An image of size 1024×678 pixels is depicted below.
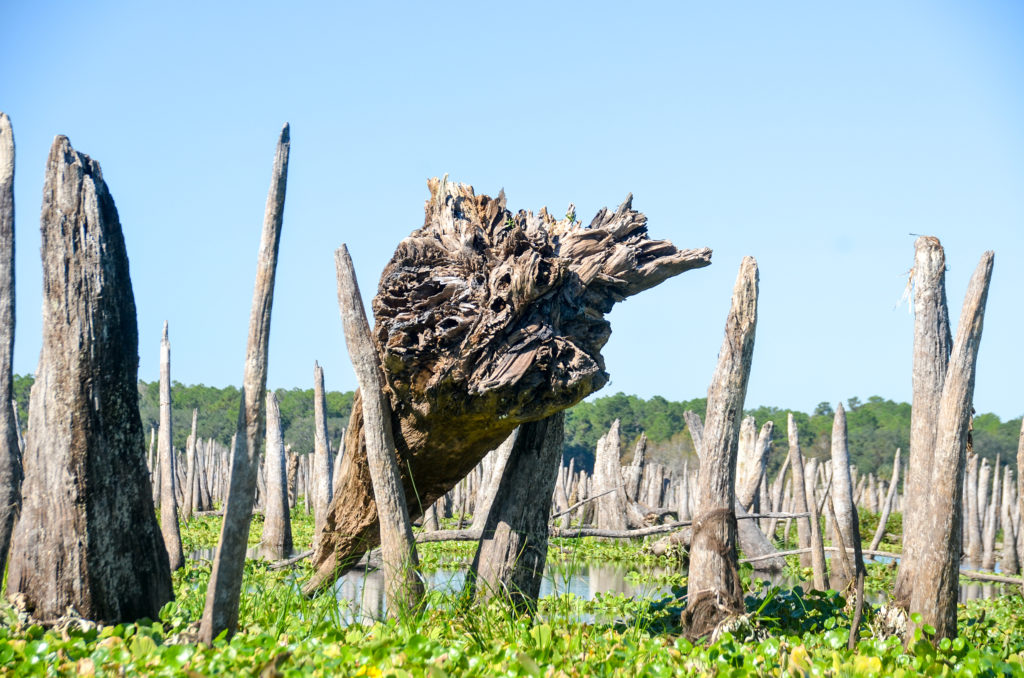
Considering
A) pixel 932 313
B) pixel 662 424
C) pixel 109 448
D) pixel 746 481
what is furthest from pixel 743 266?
pixel 662 424

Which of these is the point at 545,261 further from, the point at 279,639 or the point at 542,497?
the point at 279,639

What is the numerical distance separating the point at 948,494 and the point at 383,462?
2.86 meters

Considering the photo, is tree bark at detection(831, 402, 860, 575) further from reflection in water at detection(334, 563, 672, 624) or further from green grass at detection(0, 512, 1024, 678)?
reflection in water at detection(334, 563, 672, 624)

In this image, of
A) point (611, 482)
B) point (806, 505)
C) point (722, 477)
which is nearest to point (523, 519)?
point (722, 477)

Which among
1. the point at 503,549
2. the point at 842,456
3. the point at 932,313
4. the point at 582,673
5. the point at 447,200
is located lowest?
the point at 582,673

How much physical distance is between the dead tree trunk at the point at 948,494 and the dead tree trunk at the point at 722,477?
0.92 meters

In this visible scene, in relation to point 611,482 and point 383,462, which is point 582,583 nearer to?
point 611,482

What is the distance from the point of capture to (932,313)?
4562 millimetres

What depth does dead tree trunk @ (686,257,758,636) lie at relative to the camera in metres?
4.25

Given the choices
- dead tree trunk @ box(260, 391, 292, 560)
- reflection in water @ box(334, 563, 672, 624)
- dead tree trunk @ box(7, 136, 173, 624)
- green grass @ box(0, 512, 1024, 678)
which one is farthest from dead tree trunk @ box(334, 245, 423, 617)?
dead tree trunk @ box(260, 391, 292, 560)

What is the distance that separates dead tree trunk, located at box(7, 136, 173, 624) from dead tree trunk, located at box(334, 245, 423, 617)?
3.69 feet

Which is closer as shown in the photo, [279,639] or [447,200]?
[279,639]

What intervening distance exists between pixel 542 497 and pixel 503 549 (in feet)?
1.18

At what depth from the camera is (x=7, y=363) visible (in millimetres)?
4668
